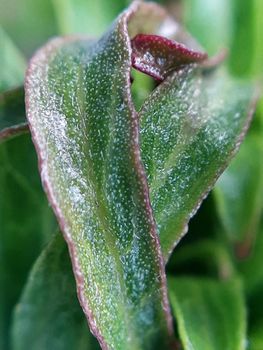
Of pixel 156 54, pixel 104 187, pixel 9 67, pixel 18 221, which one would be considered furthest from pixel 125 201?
pixel 9 67

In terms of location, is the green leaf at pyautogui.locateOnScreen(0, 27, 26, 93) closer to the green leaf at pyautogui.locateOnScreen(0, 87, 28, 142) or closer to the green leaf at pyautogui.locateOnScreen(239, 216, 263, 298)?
the green leaf at pyautogui.locateOnScreen(0, 87, 28, 142)

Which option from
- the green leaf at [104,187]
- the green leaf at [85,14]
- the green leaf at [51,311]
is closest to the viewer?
the green leaf at [104,187]

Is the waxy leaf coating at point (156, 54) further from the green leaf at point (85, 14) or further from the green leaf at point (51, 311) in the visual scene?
the green leaf at point (85, 14)

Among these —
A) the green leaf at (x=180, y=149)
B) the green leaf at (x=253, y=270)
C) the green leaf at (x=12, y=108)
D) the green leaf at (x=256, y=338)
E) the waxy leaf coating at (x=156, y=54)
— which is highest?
the green leaf at (x=12, y=108)

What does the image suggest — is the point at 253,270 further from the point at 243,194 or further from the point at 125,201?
the point at 125,201

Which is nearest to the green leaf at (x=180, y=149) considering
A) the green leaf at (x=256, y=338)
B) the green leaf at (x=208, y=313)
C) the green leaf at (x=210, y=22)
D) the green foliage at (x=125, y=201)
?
the green foliage at (x=125, y=201)

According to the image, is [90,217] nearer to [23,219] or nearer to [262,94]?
[23,219]
